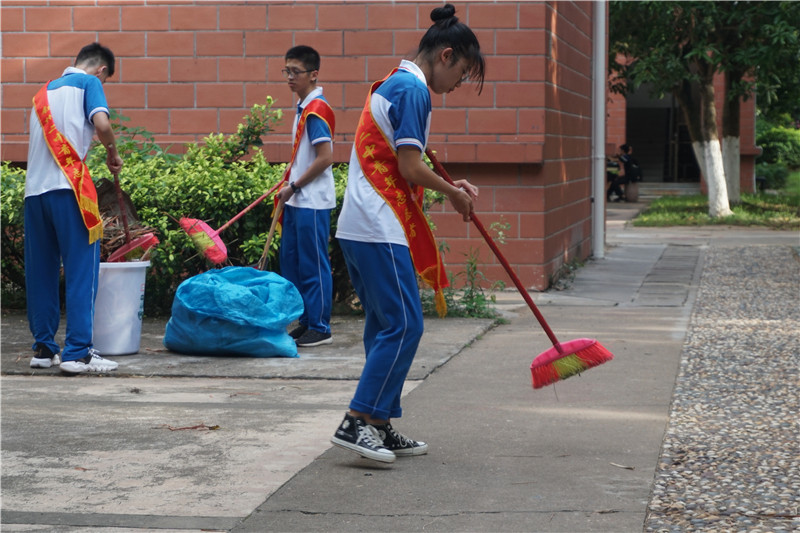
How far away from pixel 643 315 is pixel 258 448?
4.98 metres

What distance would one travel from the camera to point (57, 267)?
21.4 ft

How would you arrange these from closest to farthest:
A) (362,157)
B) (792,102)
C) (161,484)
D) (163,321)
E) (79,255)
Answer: (161,484), (362,157), (79,255), (163,321), (792,102)

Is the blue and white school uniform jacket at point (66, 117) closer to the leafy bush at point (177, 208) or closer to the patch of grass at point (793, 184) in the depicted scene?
the leafy bush at point (177, 208)

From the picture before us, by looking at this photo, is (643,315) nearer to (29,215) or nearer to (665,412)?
(665,412)

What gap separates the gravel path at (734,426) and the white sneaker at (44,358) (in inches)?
136

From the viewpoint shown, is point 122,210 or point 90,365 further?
point 122,210

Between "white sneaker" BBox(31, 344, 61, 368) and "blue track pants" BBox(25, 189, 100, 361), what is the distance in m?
0.03

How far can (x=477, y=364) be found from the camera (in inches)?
266

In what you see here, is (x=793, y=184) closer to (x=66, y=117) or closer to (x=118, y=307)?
(x=118, y=307)

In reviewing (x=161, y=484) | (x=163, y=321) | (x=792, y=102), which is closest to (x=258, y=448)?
(x=161, y=484)

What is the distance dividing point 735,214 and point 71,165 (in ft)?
55.4

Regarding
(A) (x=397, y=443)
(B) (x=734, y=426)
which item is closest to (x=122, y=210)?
(A) (x=397, y=443)

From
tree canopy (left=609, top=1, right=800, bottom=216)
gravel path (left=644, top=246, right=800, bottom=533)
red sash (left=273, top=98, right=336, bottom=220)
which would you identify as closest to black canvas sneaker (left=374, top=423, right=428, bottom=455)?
gravel path (left=644, top=246, right=800, bottom=533)

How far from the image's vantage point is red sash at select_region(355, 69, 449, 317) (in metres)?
4.53
